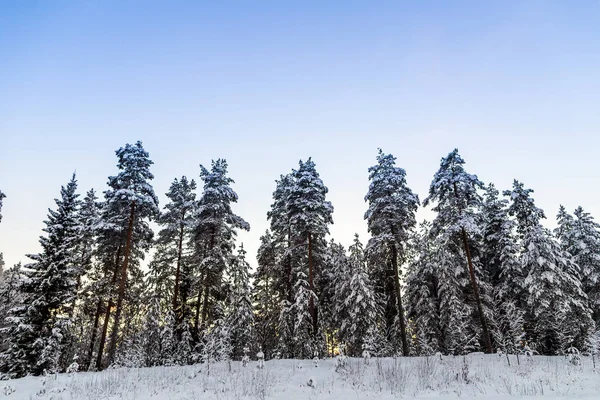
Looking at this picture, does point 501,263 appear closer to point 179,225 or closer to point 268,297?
point 268,297

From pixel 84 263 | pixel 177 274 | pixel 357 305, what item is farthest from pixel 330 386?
pixel 84 263

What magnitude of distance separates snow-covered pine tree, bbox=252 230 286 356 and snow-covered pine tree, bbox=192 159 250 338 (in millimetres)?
4644

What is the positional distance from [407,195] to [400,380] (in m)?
17.8

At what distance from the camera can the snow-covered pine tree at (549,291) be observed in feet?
88.5

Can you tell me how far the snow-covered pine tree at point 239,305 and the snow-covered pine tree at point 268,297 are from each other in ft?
10.5

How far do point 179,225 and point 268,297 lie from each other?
37.5 feet

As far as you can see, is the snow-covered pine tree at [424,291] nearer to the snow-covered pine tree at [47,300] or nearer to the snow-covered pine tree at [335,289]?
the snow-covered pine tree at [335,289]

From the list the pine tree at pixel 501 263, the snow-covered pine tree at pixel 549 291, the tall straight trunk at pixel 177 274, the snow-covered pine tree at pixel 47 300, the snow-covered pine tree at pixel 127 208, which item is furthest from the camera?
the pine tree at pixel 501 263

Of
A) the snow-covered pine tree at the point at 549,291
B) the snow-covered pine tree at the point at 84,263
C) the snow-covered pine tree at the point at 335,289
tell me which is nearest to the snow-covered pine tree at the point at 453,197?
the snow-covered pine tree at the point at 549,291

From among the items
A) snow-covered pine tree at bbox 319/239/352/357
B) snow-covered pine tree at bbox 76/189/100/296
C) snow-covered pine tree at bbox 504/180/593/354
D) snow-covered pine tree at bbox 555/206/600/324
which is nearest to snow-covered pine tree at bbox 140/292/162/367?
snow-covered pine tree at bbox 76/189/100/296

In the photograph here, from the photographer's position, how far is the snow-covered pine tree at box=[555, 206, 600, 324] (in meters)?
31.7

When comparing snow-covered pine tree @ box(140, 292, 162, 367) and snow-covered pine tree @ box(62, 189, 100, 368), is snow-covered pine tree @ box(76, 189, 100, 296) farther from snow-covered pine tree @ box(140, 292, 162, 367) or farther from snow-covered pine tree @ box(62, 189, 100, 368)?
snow-covered pine tree @ box(140, 292, 162, 367)

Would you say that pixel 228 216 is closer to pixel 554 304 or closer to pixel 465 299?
pixel 465 299

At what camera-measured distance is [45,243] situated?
23.0m
